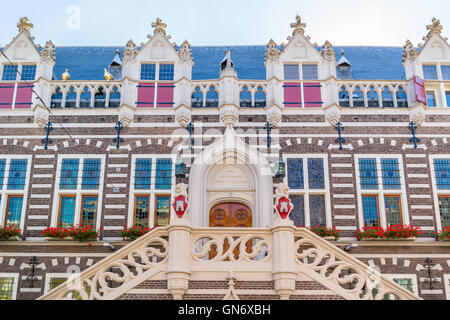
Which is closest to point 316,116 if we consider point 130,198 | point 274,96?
point 274,96

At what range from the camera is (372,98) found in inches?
758

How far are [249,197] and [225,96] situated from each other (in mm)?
3744

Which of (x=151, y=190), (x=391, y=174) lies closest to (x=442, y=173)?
(x=391, y=174)

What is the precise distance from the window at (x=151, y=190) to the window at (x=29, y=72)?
209 inches

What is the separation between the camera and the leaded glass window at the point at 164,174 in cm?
1757

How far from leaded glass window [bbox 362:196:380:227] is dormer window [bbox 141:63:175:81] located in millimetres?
8390

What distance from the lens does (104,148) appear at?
710 inches

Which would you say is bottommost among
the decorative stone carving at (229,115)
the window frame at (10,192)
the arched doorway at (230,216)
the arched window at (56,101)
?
the arched doorway at (230,216)

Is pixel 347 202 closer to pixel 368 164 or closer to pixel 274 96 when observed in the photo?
pixel 368 164

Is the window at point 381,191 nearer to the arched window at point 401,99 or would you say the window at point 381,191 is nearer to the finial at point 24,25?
the arched window at point 401,99

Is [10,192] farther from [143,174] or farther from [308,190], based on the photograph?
[308,190]

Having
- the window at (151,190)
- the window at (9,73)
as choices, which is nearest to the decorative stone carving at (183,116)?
the window at (151,190)

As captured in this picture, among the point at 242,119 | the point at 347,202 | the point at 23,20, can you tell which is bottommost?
the point at 347,202
